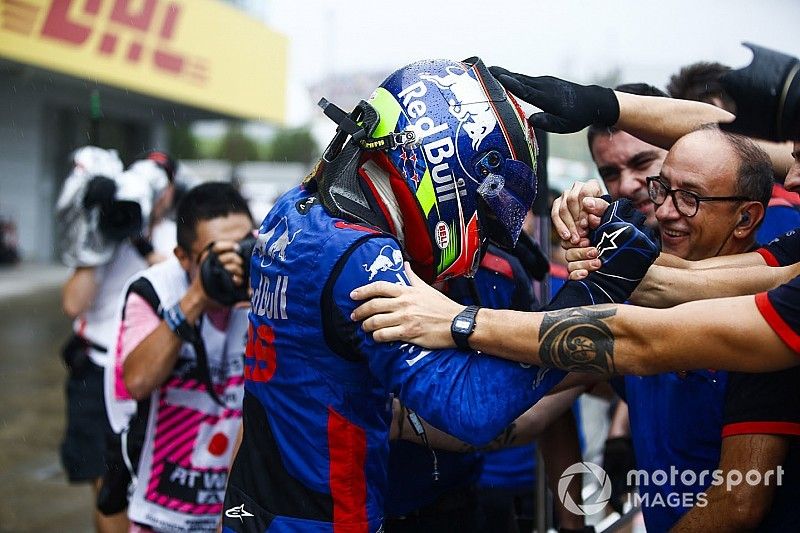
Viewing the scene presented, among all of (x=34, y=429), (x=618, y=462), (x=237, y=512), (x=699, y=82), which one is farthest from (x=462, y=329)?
(x=34, y=429)

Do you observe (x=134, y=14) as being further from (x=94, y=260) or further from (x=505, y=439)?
(x=505, y=439)

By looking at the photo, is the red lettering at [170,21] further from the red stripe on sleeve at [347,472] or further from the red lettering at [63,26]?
the red stripe on sleeve at [347,472]

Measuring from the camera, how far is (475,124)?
78.3 inches

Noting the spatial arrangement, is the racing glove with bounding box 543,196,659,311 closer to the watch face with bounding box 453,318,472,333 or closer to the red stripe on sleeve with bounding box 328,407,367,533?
the watch face with bounding box 453,318,472,333

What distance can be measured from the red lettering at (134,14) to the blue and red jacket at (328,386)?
16317 mm

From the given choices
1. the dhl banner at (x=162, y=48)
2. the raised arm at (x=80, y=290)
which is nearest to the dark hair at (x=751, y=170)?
the raised arm at (x=80, y=290)

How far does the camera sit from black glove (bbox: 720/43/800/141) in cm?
212

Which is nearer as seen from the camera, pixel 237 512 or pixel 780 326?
pixel 780 326

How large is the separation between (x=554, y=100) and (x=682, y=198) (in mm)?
479

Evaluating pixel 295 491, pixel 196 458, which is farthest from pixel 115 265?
pixel 295 491

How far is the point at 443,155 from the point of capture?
197 cm

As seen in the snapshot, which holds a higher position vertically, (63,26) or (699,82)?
(63,26)

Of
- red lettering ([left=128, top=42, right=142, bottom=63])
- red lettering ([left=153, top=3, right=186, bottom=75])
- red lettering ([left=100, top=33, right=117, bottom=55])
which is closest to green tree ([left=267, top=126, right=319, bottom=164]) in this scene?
red lettering ([left=153, top=3, right=186, bottom=75])

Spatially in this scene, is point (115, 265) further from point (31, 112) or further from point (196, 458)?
point (31, 112)
